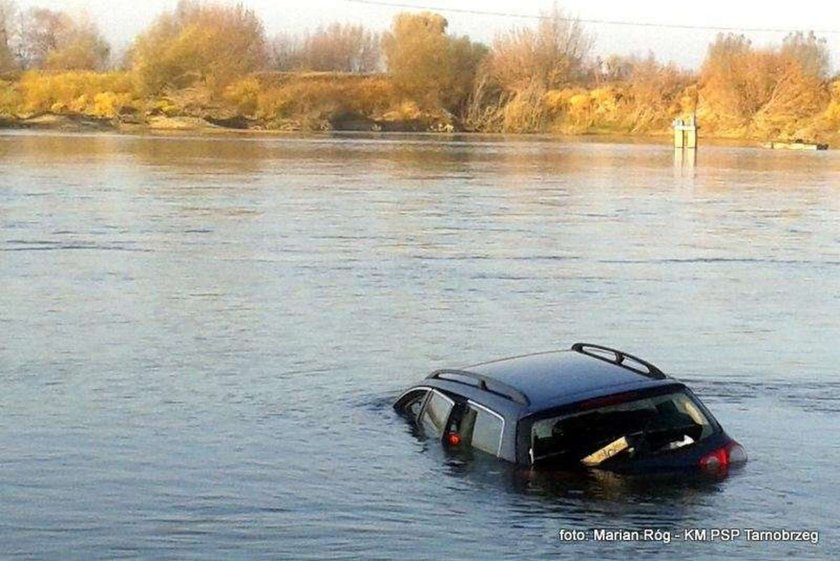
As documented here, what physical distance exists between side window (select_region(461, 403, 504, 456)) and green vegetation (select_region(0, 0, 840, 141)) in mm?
101928

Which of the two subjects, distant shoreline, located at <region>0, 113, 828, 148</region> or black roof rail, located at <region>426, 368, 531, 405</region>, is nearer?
black roof rail, located at <region>426, 368, 531, 405</region>

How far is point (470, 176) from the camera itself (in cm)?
5866

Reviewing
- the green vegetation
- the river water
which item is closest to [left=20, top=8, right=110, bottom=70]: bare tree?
the green vegetation

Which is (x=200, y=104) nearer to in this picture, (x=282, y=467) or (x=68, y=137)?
(x=68, y=137)

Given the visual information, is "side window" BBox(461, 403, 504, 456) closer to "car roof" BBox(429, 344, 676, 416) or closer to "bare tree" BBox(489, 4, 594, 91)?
"car roof" BBox(429, 344, 676, 416)

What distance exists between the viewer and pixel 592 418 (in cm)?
1217

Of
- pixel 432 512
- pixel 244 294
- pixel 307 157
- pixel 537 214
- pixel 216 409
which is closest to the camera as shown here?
pixel 432 512

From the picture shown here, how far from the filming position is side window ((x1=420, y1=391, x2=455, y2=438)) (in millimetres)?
13942

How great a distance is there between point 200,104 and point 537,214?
8492cm

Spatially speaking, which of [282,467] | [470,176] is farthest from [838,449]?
[470,176]

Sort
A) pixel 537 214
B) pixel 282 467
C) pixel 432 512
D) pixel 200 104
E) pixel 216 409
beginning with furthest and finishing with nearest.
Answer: pixel 200 104 → pixel 537 214 → pixel 216 409 → pixel 282 467 → pixel 432 512

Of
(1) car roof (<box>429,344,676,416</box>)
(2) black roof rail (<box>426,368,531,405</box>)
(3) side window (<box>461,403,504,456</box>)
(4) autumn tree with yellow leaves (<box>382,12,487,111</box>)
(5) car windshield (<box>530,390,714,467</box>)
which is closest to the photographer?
(5) car windshield (<box>530,390,714,467</box>)

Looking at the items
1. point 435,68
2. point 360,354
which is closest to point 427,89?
point 435,68

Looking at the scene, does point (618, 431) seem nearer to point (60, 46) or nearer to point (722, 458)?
point (722, 458)
